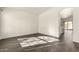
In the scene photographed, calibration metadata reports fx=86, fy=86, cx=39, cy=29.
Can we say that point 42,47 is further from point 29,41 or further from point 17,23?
point 17,23

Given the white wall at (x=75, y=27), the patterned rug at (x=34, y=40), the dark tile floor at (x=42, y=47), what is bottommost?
the dark tile floor at (x=42, y=47)

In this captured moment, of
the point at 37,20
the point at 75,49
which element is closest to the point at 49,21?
the point at 37,20

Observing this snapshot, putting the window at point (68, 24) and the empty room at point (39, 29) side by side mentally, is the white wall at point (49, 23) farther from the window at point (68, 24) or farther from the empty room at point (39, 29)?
the window at point (68, 24)

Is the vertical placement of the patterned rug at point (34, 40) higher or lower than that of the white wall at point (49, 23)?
lower

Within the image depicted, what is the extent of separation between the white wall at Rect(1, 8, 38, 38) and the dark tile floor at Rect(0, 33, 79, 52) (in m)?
0.13

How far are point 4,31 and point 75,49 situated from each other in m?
1.35

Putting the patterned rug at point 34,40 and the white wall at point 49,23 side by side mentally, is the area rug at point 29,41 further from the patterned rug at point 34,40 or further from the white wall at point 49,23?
the white wall at point 49,23

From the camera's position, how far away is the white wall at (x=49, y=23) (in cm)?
165

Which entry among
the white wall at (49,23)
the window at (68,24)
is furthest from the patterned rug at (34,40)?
the window at (68,24)

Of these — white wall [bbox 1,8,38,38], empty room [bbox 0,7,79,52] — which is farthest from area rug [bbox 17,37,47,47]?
white wall [bbox 1,8,38,38]

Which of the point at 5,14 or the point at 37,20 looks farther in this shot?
the point at 37,20

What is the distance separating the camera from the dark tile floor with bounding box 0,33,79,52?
5.11 ft
